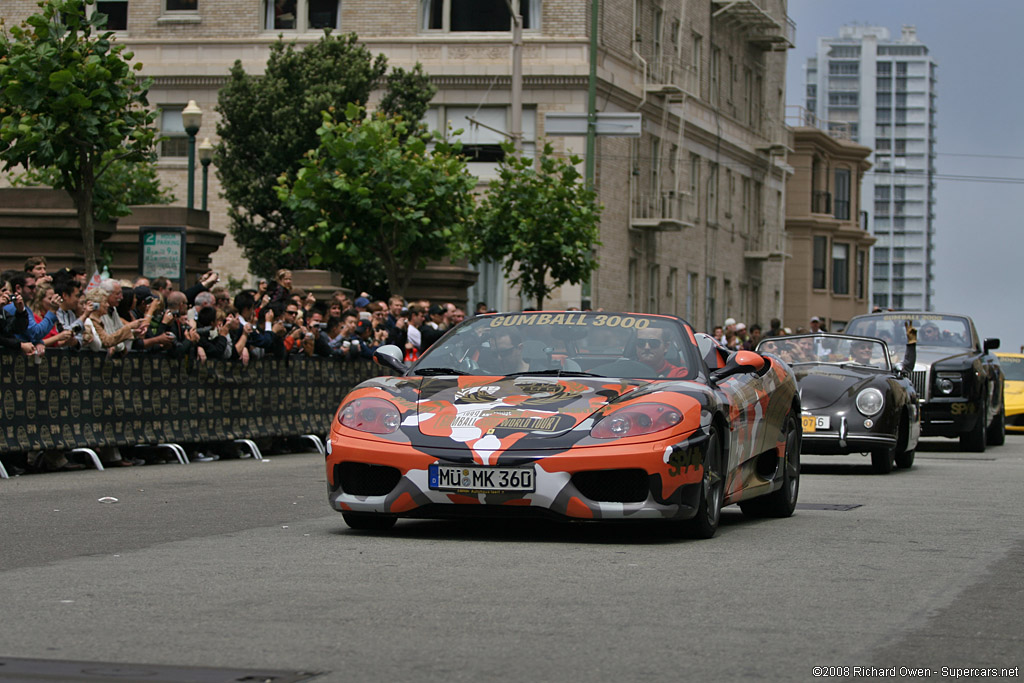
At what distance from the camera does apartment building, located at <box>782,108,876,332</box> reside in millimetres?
74000

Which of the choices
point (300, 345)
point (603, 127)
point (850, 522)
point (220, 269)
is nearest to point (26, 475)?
point (300, 345)

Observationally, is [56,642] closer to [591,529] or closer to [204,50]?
[591,529]

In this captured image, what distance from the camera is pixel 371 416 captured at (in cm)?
936

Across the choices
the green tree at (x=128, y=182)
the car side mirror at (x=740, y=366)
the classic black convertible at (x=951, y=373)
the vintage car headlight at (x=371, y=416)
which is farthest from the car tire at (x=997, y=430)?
the green tree at (x=128, y=182)

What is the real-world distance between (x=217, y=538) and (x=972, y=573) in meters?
4.09

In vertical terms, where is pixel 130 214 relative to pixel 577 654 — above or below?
above

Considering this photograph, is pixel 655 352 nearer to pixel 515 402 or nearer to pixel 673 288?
pixel 515 402

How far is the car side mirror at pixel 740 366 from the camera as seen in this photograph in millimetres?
10133

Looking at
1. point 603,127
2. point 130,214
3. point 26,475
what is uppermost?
point 603,127

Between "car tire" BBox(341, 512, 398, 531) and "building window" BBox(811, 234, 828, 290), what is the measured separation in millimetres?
66691

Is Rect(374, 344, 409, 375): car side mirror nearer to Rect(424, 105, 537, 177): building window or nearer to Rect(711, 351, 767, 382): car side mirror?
Rect(711, 351, 767, 382): car side mirror

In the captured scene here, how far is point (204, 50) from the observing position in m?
46.5

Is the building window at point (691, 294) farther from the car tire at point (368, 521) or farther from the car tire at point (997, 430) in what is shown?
the car tire at point (368, 521)

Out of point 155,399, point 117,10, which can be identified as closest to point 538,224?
point 155,399
